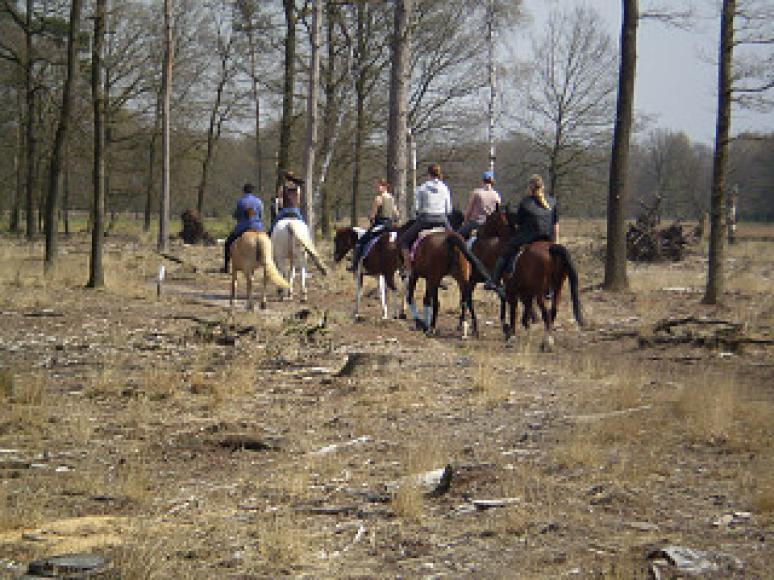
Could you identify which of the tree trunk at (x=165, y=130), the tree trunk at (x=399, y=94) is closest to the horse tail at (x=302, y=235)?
the tree trunk at (x=399, y=94)

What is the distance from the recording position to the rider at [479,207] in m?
18.4

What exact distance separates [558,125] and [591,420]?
38.4 m

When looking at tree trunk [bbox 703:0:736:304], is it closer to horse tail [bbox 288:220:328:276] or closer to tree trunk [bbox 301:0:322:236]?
horse tail [bbox 288:220:328:276]

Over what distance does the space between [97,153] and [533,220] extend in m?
10.2

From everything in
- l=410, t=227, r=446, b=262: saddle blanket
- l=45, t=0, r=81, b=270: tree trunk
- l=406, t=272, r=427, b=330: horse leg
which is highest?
l=45, t=0, r=81, b=270: tree trunk

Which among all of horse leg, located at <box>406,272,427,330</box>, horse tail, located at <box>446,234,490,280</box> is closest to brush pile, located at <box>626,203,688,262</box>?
horse leg, located at <box>406,272,427,330</box>

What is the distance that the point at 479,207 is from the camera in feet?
60.6

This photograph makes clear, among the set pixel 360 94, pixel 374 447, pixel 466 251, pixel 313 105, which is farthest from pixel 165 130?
pixel 374 447

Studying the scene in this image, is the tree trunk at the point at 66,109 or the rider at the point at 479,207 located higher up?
the tree trunk at the point at 66,109

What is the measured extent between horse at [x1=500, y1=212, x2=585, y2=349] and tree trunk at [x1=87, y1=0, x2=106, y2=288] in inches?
365

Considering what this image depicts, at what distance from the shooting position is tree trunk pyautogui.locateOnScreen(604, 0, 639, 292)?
23.9 m

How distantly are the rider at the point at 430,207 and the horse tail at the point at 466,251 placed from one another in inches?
36.8

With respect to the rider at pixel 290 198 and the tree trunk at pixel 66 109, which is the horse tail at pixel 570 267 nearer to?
the rider at pixel 290 198

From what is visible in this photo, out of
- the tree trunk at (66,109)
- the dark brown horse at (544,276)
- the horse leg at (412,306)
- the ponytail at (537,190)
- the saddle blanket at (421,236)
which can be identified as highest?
the tree trunk at (66,109)
